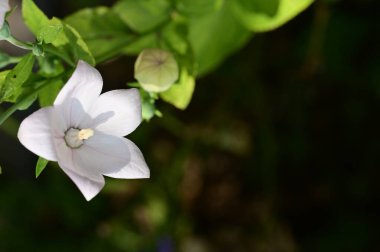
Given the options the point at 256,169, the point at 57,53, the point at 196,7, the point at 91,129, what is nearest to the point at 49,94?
the point at 57,53

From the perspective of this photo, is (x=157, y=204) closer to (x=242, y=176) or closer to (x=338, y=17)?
(x=242, y=176)

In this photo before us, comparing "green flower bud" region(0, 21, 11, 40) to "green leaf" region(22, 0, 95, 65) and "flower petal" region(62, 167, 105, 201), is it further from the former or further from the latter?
"flower petal" region(62, 167, 105, 201)

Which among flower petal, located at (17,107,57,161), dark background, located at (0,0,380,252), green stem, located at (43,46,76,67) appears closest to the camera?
flower petal, located at (17,107,57,161)

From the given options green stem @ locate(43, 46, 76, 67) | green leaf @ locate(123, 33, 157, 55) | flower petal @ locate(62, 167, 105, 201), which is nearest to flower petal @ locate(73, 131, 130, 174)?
flower petal @ locate(62, 167, 105, 201)

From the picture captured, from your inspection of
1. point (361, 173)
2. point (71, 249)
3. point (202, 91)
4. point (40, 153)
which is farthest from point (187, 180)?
point (40, 153)

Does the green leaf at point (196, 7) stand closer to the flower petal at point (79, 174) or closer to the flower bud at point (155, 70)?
the flower bud at point (155, 70)

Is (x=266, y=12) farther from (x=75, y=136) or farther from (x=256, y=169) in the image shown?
(x=256, y=169)
